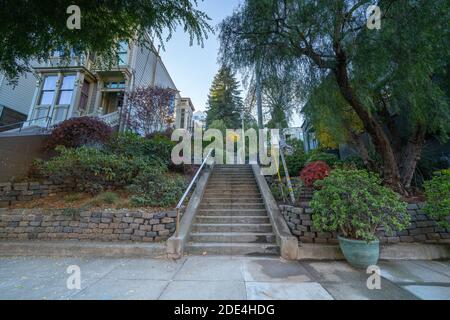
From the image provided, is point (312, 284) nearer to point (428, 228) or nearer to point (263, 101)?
point (428, 228)

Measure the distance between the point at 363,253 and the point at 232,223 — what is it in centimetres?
244

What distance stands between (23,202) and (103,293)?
434 cm

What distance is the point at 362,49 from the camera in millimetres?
4211

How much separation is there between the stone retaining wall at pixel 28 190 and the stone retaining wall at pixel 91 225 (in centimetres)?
95

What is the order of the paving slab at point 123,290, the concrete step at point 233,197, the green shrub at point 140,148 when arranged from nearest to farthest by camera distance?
the paving slab at point 123,290 → the concrete step at point 233,197 → the green shrub at point 140,148

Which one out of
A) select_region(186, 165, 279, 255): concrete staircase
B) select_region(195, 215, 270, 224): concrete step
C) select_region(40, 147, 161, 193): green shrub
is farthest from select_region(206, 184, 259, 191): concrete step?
select_region(40, 147, 161, 193): green shrub

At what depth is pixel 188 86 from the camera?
13.7 metres

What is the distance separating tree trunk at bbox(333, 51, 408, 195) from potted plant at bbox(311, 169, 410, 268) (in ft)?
5.64

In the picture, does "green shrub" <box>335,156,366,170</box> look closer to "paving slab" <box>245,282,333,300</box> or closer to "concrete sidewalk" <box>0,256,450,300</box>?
"concrete sidewalk" <box>0,256,450,300</box>

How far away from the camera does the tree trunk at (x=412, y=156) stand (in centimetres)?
527

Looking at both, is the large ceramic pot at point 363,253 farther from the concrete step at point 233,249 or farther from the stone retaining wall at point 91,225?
the stone retaining wall at point 91,225

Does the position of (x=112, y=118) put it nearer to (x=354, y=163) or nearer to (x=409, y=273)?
(x=354, y=163)

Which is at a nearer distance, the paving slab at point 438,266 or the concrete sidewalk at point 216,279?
the concrete sidewalk at point 216,279

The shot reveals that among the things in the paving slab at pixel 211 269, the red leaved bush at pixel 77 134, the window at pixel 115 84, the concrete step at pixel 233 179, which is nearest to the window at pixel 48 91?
the window at pixel 115 84
